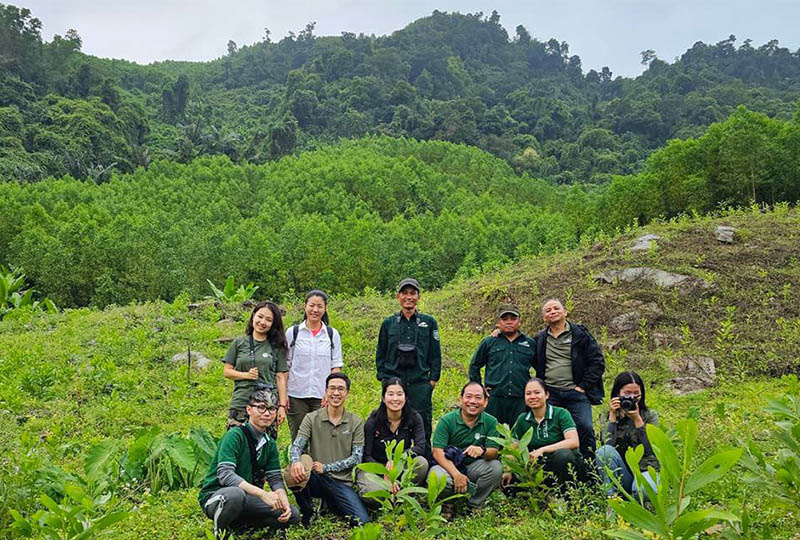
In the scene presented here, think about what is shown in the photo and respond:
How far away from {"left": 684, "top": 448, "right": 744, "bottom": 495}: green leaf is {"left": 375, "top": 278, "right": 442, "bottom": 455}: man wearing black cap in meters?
2.90

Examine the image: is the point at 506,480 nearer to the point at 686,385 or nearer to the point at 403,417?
the point at 403,417

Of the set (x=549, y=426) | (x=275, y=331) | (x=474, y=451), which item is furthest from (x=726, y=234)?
(x=275, y=331)

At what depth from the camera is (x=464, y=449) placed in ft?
13.3

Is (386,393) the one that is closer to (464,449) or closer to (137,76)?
(464,449)

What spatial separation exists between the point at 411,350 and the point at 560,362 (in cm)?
105

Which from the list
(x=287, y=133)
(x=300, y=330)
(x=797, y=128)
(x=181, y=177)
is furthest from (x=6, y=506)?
(x=287, y=133)

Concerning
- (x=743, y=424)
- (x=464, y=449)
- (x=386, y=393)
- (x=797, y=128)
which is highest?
(x=797, y=128)

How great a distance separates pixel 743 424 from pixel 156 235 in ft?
53.4

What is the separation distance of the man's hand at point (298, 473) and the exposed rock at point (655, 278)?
7607 millimetres

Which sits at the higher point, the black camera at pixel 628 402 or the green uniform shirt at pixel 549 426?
the black camera at pixel 628 402

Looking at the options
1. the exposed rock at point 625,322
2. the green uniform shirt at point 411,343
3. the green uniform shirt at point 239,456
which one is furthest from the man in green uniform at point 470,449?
the exposed rock at point 625,322

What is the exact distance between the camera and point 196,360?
866 centimetres

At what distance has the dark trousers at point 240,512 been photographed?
3.40 metres

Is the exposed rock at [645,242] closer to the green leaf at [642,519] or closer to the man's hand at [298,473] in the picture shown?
the man's hand at [298,473]
